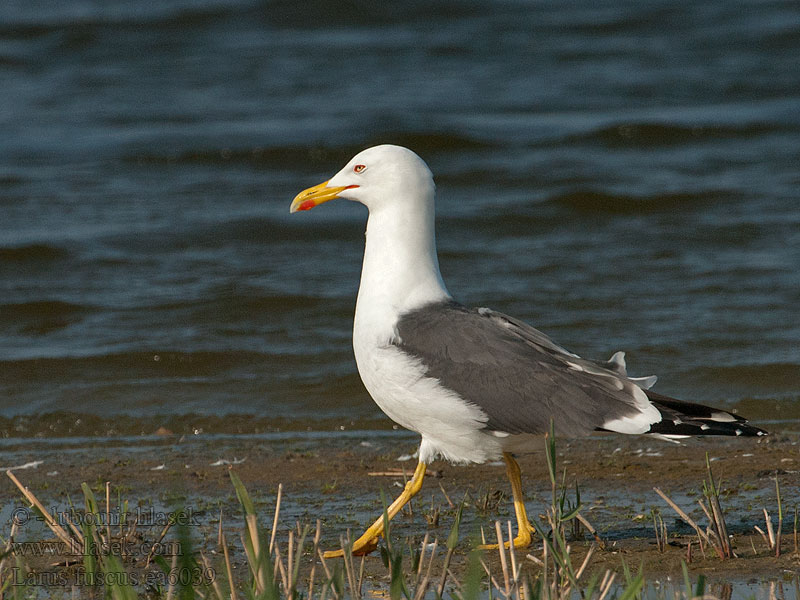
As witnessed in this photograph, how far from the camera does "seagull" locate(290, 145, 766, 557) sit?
416 cm

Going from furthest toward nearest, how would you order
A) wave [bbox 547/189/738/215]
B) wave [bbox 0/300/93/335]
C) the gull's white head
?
wave [bbox 547/189/738/215]
wave [bbox 0/300/93/335]
the gull's white head

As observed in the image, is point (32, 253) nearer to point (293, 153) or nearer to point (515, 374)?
point (293, 153)

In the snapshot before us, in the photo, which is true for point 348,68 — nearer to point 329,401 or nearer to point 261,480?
point 329,401

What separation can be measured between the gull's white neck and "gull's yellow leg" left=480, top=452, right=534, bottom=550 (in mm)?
731

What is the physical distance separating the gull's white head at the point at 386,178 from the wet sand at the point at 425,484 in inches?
50.5

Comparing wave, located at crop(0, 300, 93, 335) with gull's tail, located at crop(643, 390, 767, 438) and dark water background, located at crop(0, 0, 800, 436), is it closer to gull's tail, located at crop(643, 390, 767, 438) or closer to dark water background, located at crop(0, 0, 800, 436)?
dark water background, located at crop(0, 0, 800, 436)

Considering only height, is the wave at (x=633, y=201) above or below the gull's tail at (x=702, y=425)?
above

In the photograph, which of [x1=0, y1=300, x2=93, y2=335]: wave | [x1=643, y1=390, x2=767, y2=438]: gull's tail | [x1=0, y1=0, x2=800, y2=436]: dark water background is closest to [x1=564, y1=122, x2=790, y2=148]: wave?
[x1=0, y1=0, x2=800, y2=436]: dark water background

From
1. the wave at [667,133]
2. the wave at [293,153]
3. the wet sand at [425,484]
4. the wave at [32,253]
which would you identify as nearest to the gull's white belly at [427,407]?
the wet sand at [425,484]

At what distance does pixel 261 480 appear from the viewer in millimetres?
5527

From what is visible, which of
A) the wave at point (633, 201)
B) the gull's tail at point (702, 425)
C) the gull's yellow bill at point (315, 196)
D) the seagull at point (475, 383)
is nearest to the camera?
the gull's tail at point (702, 425)

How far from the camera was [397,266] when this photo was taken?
4.73 metres

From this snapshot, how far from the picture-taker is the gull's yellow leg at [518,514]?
4309 millimetres

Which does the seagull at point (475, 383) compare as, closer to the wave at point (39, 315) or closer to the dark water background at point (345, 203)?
the dark water background at point (345, 203)
